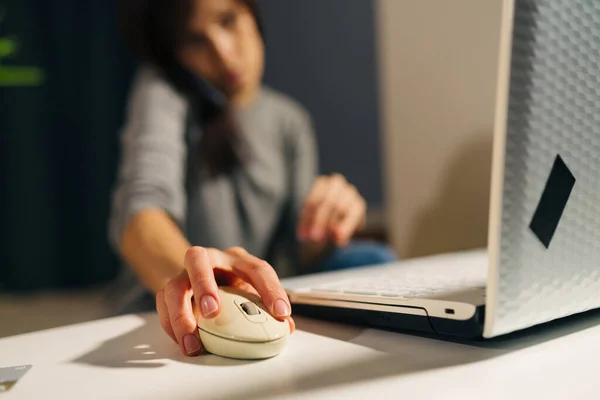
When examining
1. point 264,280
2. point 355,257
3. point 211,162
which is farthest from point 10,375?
point 211,162

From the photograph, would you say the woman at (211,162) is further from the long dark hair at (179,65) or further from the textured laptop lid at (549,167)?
the textured laptop lid at (549,167)

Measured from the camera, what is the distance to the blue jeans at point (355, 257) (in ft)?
3.38

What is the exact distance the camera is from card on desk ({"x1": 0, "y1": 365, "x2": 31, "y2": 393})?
0.35 m

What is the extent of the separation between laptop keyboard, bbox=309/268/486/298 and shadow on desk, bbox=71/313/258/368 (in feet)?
0.43

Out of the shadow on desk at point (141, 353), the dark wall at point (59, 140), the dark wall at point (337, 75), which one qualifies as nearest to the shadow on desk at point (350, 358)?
the shadow on desk at point (141, 353)

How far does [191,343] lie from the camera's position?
39 centimetres

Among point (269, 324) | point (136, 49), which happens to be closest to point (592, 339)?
point (269, 324)

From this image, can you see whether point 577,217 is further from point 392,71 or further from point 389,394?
point 392,71

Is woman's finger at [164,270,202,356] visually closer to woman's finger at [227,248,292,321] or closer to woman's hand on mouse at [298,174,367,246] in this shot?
woman's finger at [227,248,292,321]

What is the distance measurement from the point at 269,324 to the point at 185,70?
3.40 feet

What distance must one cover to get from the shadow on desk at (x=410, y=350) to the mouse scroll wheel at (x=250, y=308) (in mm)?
63

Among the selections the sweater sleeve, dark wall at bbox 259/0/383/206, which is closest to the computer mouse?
the sweater sleeve

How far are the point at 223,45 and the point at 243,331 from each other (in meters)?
1.02

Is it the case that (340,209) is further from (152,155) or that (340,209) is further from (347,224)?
(152,155)
